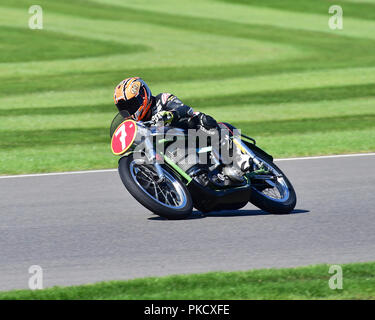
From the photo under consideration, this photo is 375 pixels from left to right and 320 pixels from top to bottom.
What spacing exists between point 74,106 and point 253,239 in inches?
476

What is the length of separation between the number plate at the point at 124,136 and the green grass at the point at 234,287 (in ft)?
6.12

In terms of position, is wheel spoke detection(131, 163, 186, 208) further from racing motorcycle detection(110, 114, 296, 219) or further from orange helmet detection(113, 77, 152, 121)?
orange helmet detection(113, 77, 152, 121)

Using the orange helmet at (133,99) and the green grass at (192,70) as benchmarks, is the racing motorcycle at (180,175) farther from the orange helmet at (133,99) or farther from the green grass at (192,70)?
the green grass at (192,70)

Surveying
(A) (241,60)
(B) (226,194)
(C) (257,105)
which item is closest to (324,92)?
(C) (257,105)

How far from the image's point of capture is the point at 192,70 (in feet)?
79.3

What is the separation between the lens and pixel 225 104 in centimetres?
1892

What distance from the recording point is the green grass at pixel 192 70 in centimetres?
1483

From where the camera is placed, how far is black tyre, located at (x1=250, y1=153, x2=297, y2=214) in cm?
871

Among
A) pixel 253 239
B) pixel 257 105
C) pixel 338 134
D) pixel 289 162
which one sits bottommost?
pixel 253 239

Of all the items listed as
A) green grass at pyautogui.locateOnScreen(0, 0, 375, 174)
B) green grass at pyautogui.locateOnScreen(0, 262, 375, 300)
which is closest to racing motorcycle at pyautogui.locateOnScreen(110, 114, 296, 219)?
green grass at pyautogui.locateOnScreen(0, 262, 375, 300)

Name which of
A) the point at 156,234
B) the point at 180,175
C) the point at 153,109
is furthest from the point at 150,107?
the point at 156,234

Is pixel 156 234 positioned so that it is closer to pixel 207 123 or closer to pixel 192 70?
pixel 207 123

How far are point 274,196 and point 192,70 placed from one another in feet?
50.9
